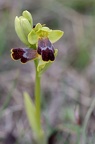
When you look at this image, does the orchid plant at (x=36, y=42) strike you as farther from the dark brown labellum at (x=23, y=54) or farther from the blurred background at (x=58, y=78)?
the blurred background at (x=58, y=78)

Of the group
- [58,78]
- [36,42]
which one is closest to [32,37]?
[36,42]

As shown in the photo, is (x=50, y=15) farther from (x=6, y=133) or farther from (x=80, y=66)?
(x=6, y=133)

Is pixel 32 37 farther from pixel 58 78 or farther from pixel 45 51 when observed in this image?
pixel 58 78

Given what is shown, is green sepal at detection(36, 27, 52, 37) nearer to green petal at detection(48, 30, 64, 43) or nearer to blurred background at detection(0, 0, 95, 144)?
green petal at detection(48, 30, 64, 43)

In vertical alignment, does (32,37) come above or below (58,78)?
above

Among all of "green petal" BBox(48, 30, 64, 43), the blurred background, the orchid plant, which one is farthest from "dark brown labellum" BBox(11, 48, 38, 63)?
the blurred background

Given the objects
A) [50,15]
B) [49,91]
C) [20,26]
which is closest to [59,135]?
[49,91]
